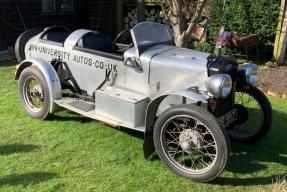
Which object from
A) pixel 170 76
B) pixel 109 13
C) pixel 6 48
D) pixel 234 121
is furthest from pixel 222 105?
pixel 109 13

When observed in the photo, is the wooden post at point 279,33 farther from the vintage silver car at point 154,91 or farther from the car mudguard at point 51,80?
the car mudguard at point 51,80

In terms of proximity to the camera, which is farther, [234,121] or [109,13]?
[109,13]

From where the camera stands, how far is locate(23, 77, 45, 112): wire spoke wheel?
5668 millimetres

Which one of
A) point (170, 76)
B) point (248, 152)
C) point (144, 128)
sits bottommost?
point (248, 152)

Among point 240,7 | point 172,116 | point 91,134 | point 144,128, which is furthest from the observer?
point 240,7

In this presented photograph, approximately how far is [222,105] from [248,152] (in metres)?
0.75

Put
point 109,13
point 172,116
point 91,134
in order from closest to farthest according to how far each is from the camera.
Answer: point 172,116, point 91,134, point 109,13

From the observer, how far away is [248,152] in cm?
489

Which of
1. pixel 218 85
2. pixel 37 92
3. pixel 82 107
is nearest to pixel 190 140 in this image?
pixel 218 85

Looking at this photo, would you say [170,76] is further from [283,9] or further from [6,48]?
[6,48]

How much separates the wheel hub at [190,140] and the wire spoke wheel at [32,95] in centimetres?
237

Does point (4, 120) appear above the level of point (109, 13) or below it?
below

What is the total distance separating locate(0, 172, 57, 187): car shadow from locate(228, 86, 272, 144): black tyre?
7.71 feet

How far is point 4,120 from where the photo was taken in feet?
18.5
